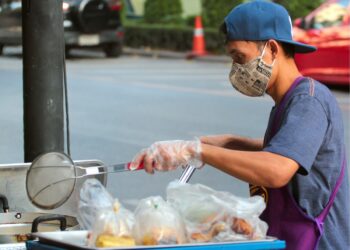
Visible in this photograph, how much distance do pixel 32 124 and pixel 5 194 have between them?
1.07 m

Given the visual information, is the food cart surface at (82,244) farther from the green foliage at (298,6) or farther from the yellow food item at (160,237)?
the green foliage at (298,6)

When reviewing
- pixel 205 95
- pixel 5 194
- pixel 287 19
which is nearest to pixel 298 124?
pixel 287 19

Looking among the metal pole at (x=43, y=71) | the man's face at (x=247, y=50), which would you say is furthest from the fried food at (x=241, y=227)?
the metal pole at (x=43, y=71)

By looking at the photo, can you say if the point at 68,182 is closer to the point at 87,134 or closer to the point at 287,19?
the point at 287,19

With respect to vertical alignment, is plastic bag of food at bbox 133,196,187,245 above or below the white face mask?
below

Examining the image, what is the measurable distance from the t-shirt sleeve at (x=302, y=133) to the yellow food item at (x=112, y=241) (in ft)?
1.73

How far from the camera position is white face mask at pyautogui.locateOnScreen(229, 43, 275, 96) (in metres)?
3.26

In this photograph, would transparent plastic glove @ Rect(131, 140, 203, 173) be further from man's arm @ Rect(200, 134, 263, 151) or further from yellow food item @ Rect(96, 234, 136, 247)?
man's arm @ Rect(200, 134, 263, 151)

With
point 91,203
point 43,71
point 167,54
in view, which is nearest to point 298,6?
point 167,54

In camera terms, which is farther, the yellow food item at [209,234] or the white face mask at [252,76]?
the white face mask at [252,76]

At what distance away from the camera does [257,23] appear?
3.19 metres

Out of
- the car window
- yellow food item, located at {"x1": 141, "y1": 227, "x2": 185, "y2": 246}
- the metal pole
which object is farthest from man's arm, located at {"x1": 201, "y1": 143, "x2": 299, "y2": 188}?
the car window

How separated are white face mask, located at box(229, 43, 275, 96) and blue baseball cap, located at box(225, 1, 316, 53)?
0.23 ft

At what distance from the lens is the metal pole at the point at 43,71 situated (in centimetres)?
517
